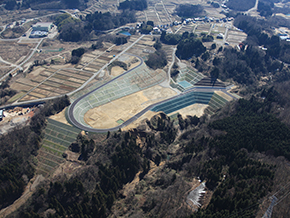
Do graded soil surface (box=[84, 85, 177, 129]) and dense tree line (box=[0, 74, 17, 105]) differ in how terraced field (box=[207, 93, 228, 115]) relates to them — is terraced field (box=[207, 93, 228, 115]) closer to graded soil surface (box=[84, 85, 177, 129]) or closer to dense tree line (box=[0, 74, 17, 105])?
graded soil surface (box=[84, 85, 177, 129])

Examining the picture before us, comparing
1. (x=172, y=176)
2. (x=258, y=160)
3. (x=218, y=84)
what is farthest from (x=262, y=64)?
(x=172, y=176)

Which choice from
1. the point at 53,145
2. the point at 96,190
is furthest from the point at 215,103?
the point at 53,145

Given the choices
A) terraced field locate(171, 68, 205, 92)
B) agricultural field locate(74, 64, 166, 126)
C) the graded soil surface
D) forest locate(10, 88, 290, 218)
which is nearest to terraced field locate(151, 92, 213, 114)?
the graded soil surface

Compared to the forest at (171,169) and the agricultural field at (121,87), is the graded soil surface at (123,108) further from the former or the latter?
the forest at (171,169)

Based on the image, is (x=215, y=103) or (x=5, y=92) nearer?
(x=5, y=92)

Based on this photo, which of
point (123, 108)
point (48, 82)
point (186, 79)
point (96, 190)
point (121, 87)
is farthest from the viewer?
point (186, 79)

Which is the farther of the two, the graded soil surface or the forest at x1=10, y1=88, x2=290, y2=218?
the graded soil surface

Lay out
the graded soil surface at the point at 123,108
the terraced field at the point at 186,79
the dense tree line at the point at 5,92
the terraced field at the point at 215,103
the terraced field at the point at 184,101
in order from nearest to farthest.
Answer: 1. the graded soil surface at the point at 123,108
2. the dense tree line at the point at 5,92
3. the terraced field at the point at 184,101
4. the terraced field at the point at 215,103
5. the terraced field at the point at 186,79

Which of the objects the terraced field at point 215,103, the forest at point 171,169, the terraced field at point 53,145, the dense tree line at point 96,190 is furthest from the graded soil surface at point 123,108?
the terraced field at point 215,103

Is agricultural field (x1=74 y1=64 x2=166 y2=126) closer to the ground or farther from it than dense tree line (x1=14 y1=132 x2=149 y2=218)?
closer to the ground

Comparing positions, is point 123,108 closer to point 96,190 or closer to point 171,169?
point 171,169
